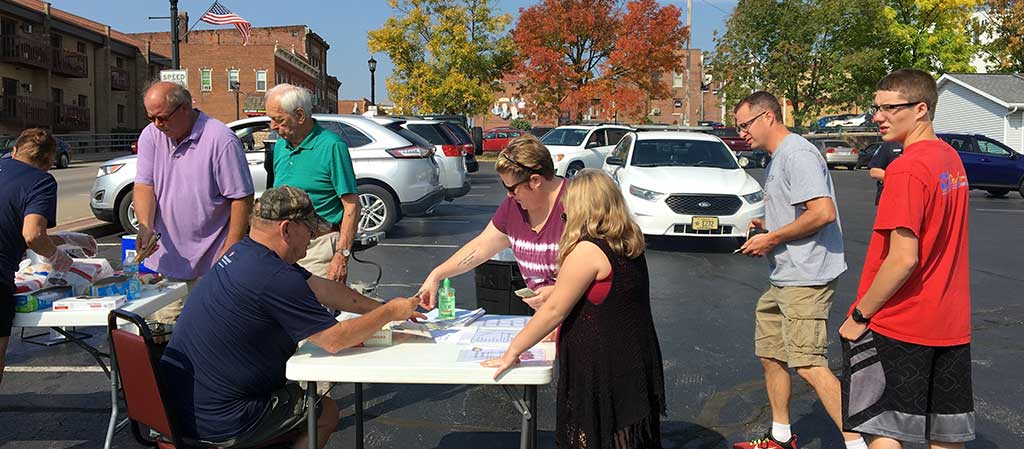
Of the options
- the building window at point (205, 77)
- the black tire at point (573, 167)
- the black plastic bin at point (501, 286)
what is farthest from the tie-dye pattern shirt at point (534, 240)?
the building window at point (205, 77)

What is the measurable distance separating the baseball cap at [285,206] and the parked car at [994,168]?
21.9 m

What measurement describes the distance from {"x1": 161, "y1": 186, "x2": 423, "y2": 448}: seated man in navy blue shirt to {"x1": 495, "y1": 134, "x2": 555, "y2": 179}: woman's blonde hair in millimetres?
938

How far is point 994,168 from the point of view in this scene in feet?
69.9

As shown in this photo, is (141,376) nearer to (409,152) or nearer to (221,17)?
(409,152)

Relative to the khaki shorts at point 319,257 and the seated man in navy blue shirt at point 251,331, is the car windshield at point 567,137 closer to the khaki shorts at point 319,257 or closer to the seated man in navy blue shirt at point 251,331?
the khaki shorts at point 319,257

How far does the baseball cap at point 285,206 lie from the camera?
10.1 feet

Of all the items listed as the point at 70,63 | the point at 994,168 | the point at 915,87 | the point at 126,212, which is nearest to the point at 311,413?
the point at 915,87

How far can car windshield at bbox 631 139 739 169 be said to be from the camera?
11859 millimetres

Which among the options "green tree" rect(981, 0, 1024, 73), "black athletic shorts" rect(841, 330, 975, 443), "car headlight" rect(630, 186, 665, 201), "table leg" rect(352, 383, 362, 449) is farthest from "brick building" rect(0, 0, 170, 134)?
"green tree" rect(981, 0, 1024, 73)

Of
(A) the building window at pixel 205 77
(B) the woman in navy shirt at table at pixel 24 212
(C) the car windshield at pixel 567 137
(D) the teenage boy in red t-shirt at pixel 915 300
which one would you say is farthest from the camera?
(A) the building window at pixel 205 77

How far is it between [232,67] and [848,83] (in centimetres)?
4007

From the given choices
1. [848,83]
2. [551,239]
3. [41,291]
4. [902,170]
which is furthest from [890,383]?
[848,83]

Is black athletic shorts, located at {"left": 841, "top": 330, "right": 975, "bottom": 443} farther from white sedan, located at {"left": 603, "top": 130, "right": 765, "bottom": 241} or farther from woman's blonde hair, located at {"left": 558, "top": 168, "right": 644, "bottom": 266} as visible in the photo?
white sedan, located at {"left": 603, "top": 130, "right": 765, "bottom": 241}

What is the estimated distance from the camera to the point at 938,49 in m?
42.1
